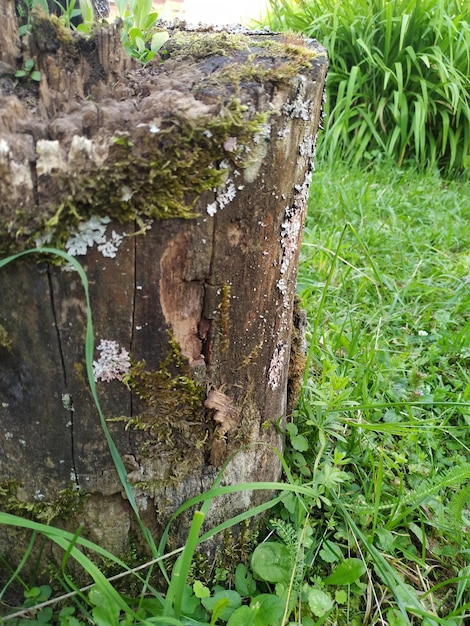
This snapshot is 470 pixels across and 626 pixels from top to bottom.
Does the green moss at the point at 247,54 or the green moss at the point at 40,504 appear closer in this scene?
the green moss at the point at 247,54

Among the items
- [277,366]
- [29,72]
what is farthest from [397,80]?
[29,72]

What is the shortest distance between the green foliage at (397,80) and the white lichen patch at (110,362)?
3820 mm

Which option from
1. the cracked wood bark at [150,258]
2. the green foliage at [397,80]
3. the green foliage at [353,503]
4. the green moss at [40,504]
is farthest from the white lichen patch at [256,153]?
the green foliage at [397,80]

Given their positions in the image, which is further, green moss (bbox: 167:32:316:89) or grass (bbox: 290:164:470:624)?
grass (bbox: 290:164:470:624)

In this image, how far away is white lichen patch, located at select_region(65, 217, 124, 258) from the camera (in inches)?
39.9

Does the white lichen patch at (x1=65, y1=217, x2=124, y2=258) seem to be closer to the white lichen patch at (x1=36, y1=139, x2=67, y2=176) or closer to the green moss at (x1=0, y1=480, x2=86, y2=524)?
the white lichen patch at (x1=36, y1=139, x2=67, y2=176)

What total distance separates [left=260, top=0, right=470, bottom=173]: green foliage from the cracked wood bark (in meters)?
3.55

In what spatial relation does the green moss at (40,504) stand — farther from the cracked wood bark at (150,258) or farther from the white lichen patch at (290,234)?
the white lichen patch at (290,234)

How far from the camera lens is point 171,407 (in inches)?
51.1

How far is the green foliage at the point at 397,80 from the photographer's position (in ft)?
14.9

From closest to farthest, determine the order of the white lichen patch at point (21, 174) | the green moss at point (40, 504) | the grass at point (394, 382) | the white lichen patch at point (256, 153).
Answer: the white lichen patch at point (21, 174) < the white lichen patch at point (256, 153) < the green moss at point (40, 504) < the grass at point (394, 382)

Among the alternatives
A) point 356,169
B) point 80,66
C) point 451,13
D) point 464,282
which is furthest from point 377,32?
point 80,66

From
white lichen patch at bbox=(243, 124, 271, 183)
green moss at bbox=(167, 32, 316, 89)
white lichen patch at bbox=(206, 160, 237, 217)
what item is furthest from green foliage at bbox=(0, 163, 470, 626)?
green moss at bbox=(167, 32, 316, 89)

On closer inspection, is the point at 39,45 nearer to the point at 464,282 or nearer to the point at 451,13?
the point at 464,282
